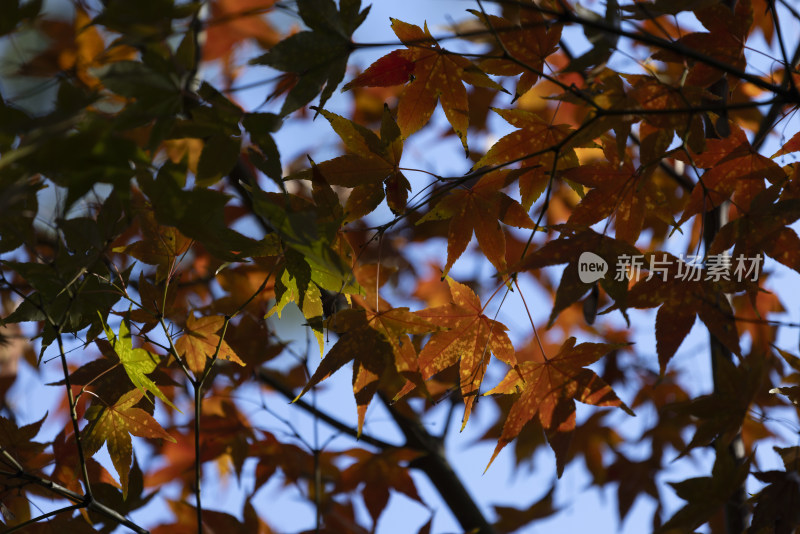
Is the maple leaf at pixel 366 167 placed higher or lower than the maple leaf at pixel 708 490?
higher

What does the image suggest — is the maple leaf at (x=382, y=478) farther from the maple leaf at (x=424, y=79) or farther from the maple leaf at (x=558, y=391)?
the maple leaf at (x=424, y=79)

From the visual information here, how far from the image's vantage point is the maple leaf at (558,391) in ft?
2.66

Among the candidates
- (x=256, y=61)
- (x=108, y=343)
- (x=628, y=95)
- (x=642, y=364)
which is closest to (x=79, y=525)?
(x=108, y=343)

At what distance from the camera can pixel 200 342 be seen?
0.99 m

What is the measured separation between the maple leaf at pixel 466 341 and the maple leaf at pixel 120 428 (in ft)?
1.21

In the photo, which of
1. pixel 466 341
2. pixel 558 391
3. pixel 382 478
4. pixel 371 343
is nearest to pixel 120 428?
pixel 371 343

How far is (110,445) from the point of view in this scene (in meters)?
0.85

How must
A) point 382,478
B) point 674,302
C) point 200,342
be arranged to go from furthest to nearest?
1. point 382,478
2. point 200,342
3. point 674,302

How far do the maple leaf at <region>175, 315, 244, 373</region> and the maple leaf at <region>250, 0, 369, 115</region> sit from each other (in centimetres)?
42

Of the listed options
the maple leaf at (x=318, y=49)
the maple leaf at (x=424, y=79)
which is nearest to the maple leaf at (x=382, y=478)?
the maple leaf at (x=424, y=79)

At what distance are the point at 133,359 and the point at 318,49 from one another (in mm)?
451

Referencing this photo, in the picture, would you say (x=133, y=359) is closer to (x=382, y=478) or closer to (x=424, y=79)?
(x=424, y=79)

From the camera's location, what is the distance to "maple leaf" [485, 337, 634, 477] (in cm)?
81

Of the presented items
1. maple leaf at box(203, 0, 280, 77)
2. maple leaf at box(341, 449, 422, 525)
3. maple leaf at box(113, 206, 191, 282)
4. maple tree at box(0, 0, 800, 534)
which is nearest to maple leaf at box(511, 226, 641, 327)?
maple tree at box(0, 0, 800, 534)
